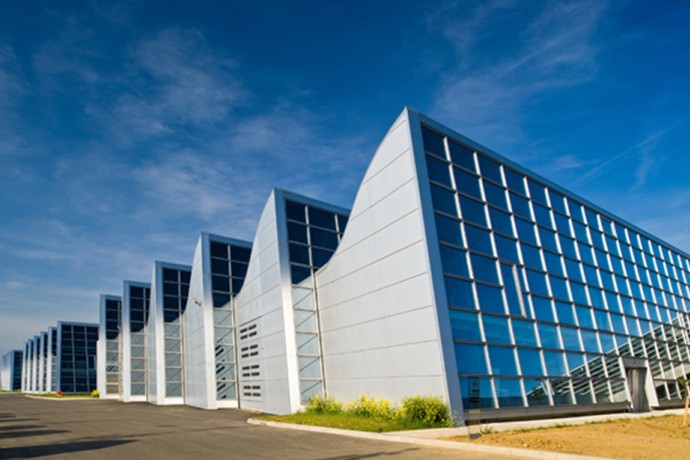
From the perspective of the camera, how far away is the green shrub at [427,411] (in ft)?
59.0

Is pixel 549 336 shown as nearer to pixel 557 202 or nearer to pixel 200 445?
pixel 557 202

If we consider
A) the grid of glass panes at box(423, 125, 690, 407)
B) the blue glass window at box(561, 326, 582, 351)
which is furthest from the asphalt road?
the blue glass window at box(561, 326, 582, 351)

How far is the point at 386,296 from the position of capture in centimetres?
2255

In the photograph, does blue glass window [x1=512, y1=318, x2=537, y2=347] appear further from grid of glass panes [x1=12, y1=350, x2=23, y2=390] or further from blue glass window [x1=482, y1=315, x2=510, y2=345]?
grid of glass panes [x1=12, y1=350, x2=23, y2=390]

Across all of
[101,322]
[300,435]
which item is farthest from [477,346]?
[101,322]

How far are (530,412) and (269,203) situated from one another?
63.9ft

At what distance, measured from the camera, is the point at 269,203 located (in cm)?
3192

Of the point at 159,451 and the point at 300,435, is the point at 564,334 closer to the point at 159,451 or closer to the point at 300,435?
the point at 300,435

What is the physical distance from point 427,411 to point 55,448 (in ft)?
41.9

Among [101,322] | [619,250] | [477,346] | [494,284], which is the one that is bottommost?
[477,346]

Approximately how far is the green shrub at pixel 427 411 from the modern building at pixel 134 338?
45.5 metres

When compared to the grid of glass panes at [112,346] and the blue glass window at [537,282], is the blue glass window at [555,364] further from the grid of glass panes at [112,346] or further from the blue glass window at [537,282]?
the grid of glass panes at [112,346]

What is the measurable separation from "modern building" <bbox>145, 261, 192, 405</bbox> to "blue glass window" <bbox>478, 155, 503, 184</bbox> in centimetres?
3504

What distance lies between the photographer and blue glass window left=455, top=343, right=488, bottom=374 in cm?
1966
